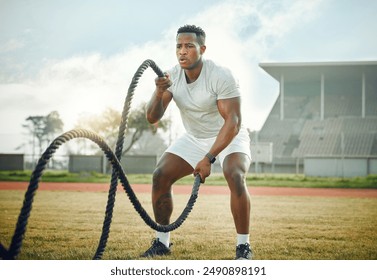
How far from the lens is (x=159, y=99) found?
3.39 m

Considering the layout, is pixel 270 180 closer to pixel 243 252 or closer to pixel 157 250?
pixel 157 250

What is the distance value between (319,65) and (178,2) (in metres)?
10.5

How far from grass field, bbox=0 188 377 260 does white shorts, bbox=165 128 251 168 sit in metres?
0.67

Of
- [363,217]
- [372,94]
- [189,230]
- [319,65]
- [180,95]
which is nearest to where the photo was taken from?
[180,95]

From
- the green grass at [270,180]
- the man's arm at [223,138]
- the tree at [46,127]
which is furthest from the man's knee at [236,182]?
the green grass at [270,180]

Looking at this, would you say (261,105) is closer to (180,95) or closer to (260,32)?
(260,32)

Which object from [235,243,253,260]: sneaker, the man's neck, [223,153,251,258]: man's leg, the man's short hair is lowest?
[235,243,253,260]: sneaker

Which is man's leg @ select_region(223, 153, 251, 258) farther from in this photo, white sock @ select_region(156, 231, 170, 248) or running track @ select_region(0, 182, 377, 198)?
running track @ select_region(0, 182, 377, 198)

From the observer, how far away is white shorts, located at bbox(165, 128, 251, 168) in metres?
3.32

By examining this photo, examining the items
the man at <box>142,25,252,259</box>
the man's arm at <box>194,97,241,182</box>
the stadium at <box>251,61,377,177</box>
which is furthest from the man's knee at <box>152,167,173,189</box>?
the stadium at <box>251,61,377,177</box>

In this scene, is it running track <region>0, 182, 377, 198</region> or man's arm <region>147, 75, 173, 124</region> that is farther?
running track <region>0, 182, 377, 198</region>

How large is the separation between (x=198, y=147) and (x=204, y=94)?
0.38m

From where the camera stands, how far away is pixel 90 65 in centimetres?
688

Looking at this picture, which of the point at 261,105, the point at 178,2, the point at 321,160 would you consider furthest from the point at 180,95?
the point at 321,160
